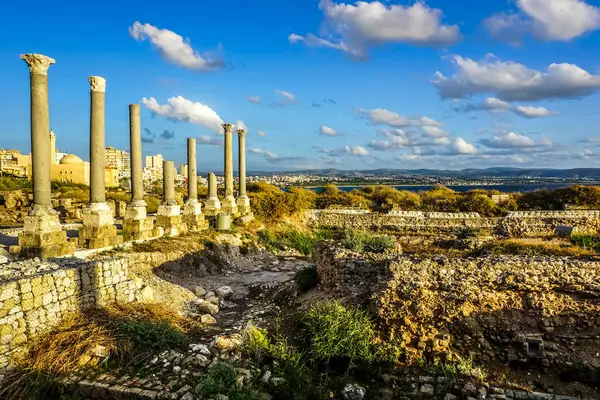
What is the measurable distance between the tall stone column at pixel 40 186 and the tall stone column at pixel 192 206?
7.60m

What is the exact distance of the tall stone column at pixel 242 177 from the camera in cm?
2455

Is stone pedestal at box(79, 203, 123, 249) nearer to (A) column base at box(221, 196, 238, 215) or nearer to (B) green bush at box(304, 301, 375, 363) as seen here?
(B) green bush at box(304, 301, 375, 363)

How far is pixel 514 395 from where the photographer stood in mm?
5660

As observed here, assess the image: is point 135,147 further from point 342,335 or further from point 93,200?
point 342,335

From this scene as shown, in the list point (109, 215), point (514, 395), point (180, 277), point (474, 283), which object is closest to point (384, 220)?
point (180, 277)

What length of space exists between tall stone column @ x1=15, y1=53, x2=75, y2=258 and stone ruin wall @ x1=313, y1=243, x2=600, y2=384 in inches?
318

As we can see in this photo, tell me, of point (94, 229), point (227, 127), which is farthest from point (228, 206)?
point (94, 229)

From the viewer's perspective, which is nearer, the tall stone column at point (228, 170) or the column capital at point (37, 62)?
the column capital at point (37, 62)

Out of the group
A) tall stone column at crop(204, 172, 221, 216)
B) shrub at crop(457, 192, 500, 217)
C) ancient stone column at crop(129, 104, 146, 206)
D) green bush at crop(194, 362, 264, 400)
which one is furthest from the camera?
shrub at crop(457, 192, 500, 217)

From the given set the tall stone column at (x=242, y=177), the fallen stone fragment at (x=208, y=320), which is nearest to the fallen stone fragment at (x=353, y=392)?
the fallen stone fragment at (x=208, y=320)

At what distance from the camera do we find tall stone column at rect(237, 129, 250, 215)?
24.5m

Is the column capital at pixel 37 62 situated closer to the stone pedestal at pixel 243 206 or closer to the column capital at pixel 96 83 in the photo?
the column capital at pixel 96 83

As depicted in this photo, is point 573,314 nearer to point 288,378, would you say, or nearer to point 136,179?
point 288,378

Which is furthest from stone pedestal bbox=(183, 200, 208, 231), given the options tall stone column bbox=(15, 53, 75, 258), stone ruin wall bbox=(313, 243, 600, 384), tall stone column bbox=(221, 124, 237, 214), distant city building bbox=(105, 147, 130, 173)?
distant city building bbox=(105, 147, 130, 173)
